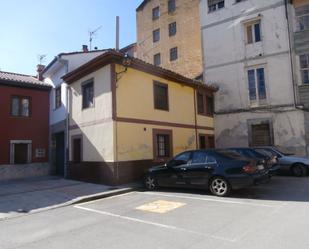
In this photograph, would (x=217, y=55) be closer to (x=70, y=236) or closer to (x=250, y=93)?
(x=250, y=93)

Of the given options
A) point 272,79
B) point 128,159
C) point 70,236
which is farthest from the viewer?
point 272,79

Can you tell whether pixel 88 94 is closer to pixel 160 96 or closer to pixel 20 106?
pixel 160 96

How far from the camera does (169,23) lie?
2972 centimetres

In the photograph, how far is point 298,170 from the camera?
44.8 feet

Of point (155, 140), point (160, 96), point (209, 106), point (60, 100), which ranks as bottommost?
point (155, 140)

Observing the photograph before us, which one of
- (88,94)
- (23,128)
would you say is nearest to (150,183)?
(88,94)

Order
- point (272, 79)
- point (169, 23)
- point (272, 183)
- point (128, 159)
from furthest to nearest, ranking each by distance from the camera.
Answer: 1. point (169, 23)
2. point (272, 79)
3. point (128, 159)
4. point (272, 183)

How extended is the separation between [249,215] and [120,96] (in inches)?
301

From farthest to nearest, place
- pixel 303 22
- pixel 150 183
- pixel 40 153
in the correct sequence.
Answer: pixel 303 22 < pixel 40 153 < pixel 150 183

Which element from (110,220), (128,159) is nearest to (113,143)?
(128,159)

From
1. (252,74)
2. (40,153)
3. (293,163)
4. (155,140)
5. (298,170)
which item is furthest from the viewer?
(252,74)

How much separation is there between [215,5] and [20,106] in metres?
14.5

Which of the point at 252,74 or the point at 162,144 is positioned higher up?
the point at 252,74

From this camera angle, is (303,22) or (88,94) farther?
(303,22)
